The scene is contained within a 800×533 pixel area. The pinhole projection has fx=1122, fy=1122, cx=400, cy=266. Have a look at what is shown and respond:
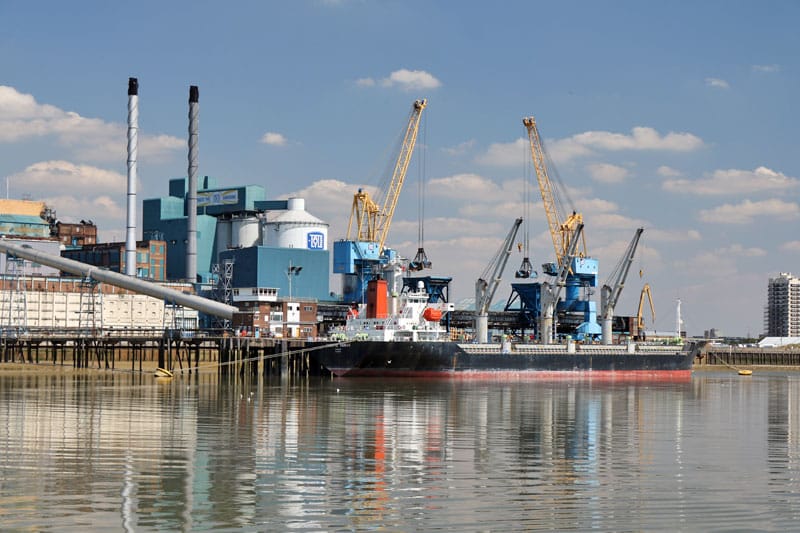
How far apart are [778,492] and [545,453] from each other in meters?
10.0

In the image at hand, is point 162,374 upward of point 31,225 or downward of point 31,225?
downward

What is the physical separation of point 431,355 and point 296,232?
74.4 meters

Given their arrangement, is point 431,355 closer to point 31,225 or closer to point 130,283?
point 130,283

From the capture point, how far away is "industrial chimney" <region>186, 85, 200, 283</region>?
15312 cm

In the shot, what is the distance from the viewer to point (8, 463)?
33938 mm

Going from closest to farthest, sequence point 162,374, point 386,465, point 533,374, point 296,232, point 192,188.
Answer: point 386,465 → point 162,374 → point 533,374 → point 192,188 → point 296,232

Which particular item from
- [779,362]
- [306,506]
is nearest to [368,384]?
[306,506]

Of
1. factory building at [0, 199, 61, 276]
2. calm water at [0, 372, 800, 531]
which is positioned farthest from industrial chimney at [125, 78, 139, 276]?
calm water at [0, 372, 800, 531]

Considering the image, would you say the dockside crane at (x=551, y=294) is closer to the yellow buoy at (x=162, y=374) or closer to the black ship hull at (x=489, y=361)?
the black ship hull at (x=489, y=361)

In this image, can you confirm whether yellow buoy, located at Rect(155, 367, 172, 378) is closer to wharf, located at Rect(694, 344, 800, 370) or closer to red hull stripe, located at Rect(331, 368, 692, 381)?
red hull stripe, located at Rect(331, 368, 692, 381)

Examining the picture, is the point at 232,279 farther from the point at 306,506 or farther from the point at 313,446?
the point at 306,506

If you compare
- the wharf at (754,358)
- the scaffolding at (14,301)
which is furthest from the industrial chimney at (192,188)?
the wharf at (754,358)

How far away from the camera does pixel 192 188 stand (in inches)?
6132

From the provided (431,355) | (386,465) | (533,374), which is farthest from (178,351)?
(386,465)
